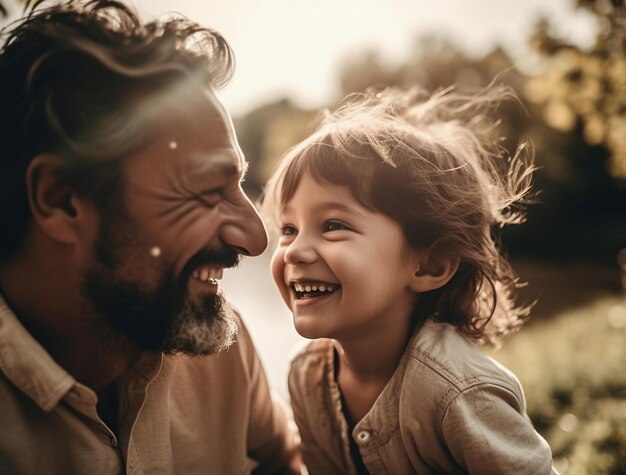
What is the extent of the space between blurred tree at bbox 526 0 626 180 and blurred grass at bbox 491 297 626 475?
2.41 metres

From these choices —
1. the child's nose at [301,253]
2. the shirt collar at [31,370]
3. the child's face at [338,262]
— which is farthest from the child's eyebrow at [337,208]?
the shirt collar at [31,370]

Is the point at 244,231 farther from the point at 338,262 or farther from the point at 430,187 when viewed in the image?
the point at 430,187

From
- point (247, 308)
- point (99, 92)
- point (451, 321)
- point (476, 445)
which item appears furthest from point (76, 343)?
point (247, 308)

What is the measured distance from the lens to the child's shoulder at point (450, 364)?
2025 millimetres

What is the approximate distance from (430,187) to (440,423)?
101cm

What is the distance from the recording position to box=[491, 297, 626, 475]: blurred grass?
3656 millimetres

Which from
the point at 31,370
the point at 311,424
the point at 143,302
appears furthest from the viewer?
the point at 311,424

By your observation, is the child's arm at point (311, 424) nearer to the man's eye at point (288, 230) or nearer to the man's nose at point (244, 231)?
the man's eye at point (288, 230)

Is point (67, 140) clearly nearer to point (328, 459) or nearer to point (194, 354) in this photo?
point (194, 354)

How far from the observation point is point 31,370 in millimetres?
1602

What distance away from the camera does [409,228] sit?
93.0 inches

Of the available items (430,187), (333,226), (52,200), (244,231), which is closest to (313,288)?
(333,226)

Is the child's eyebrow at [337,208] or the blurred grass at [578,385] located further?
Answer: the blurred grass at [578,385]

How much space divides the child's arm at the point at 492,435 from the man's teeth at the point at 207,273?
1010mm
